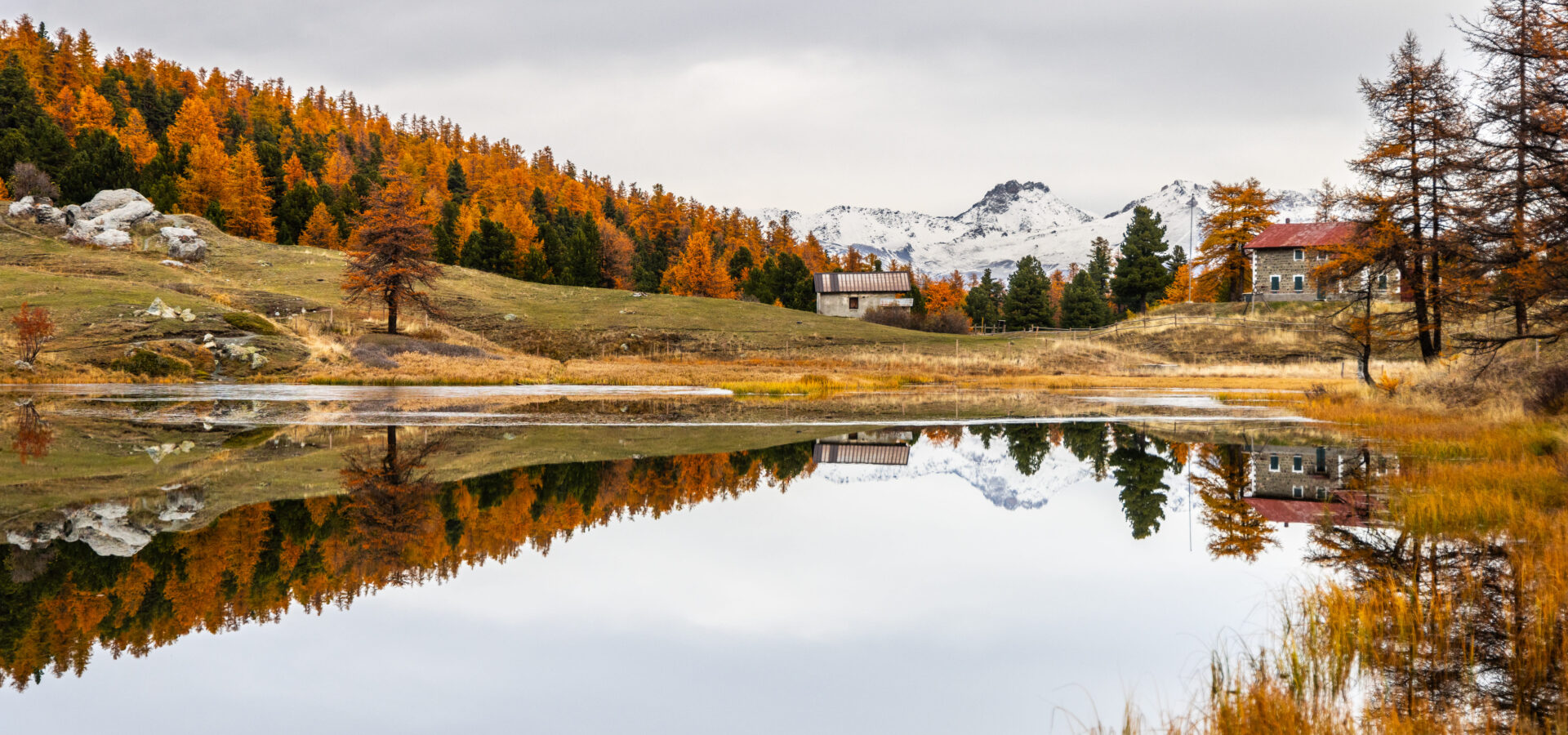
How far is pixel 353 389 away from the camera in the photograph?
37469 mm

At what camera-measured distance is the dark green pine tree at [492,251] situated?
95250mm

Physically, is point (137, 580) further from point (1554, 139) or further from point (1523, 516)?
point (1554, 139)

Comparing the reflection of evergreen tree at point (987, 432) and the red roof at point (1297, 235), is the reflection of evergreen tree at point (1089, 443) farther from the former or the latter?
the red roof at point (1297, 235)

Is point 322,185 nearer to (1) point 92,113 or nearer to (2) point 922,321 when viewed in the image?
(1) point 92,113

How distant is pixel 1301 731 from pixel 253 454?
1705 cm

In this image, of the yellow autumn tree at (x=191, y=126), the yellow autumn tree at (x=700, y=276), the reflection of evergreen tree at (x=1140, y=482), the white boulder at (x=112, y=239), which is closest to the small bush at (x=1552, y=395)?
the reflection of evergreen tree at (x=1140, y=482)

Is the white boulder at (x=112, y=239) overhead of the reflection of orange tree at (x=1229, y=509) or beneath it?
overhead

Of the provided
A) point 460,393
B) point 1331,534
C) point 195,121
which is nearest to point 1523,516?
point 1331,534

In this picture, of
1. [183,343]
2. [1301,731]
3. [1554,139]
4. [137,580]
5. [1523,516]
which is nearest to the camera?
[1301,731]

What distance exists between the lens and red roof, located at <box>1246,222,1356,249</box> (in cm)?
7769

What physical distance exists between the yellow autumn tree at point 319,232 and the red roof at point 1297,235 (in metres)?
90.9

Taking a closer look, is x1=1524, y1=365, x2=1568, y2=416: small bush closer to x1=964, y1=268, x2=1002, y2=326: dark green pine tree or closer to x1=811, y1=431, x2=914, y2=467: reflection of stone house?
x1=811, y1=431, x2=914, y2=467: reflection of stone house

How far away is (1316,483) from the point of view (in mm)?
14695

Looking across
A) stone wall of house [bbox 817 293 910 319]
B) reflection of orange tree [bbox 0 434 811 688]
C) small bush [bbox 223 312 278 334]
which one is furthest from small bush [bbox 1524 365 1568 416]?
stone wall of house [bbox 817 293 910 319]
